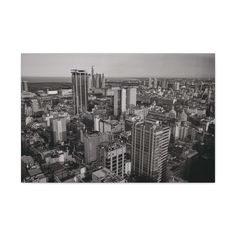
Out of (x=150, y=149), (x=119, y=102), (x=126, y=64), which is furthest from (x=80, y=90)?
(x=150, y=149)

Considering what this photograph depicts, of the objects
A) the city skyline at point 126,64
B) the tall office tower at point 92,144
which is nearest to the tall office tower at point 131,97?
the city skyline at point 126,64

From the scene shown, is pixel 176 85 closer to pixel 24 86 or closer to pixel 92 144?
pixel 92 144

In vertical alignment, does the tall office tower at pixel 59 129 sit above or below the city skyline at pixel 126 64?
below

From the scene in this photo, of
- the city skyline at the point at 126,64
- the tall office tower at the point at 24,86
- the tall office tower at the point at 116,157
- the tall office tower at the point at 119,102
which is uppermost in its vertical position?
the city skyline at the point at 126,64

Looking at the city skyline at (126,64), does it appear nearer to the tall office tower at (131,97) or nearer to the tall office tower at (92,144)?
the tall office tower at (131,97)
